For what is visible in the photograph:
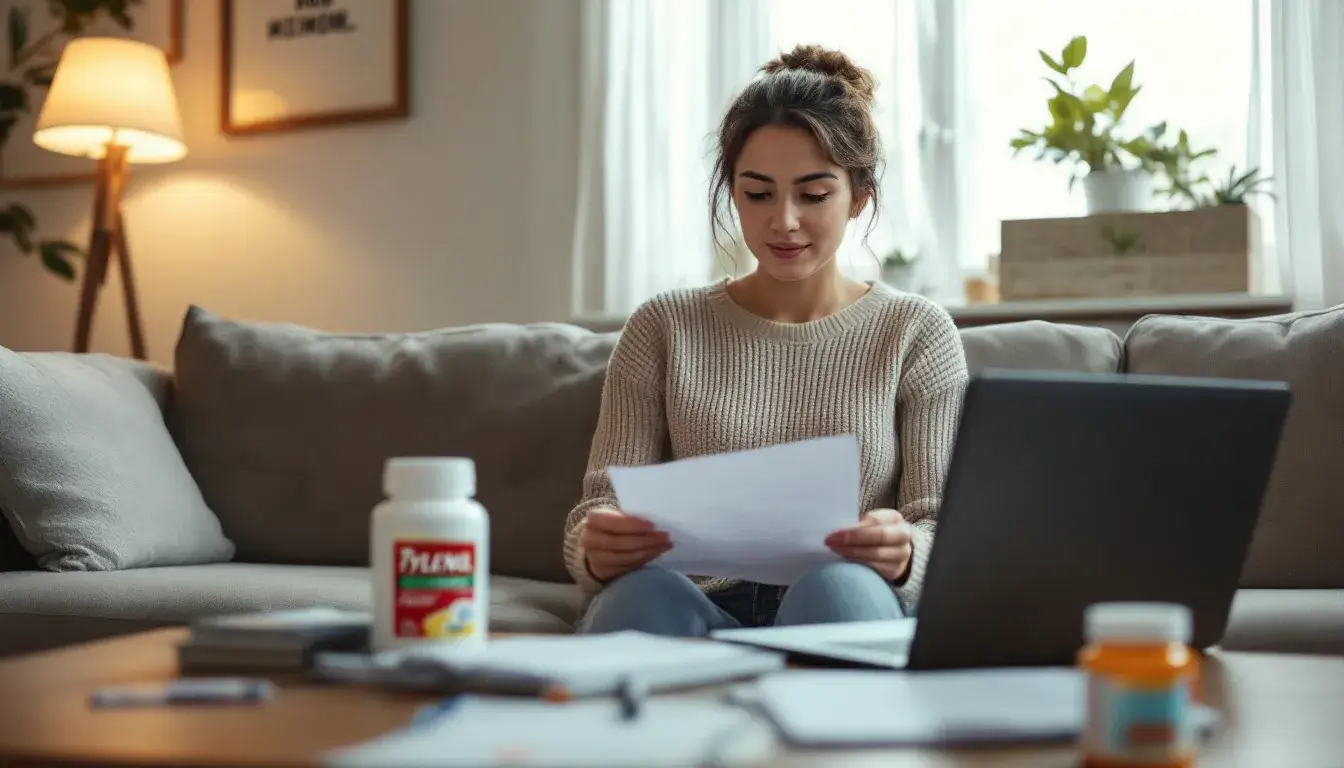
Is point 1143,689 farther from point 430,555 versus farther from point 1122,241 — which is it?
point 1122,241

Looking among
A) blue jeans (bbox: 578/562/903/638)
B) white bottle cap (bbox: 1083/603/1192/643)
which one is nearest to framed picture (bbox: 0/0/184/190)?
blue jeans (bbox: 578/562/903/638)

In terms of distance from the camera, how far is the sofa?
1863mm

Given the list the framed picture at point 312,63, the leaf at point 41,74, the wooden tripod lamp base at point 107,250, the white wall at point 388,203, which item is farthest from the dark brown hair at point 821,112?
A: the leaf at point 41,74

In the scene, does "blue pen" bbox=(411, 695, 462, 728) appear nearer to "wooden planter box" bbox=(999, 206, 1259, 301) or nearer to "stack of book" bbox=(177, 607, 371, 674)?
"stack of book" bbox=(177, 607, 371, 674)

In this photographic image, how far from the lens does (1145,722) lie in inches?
24.1

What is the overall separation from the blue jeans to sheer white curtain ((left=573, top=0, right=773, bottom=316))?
162 cm

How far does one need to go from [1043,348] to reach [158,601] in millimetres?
1326

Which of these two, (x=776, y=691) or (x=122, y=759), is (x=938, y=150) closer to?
(x=776, y=691)

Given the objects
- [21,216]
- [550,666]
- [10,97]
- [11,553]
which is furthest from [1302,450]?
[10,97]

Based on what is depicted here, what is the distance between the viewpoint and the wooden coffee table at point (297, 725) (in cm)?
68

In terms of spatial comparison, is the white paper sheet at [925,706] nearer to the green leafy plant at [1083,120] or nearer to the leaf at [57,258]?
the green leafy plant at [1083,120]

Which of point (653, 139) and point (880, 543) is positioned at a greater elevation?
point (653, 139)

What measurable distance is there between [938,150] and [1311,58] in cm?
71

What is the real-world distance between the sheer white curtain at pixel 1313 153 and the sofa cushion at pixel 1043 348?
0.65 m
